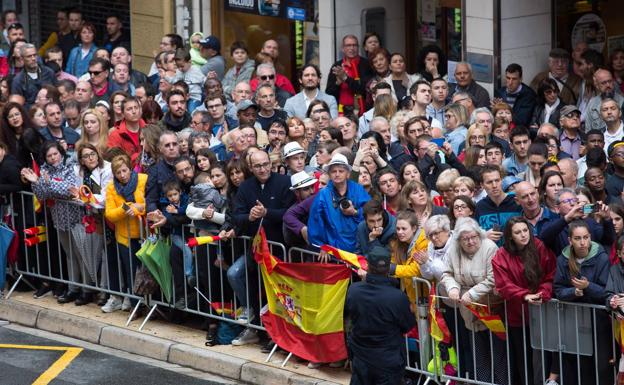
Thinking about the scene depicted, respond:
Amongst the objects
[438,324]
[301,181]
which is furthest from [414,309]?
[301,181]

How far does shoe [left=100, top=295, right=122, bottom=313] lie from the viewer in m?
15.9

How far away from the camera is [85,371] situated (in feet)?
46.3

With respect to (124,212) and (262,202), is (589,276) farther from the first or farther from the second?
(124,212)

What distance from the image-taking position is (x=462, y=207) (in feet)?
42.4

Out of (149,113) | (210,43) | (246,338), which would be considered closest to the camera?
(246,338)

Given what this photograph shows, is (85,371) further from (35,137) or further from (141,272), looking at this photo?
(35,137)

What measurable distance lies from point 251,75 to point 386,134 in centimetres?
461

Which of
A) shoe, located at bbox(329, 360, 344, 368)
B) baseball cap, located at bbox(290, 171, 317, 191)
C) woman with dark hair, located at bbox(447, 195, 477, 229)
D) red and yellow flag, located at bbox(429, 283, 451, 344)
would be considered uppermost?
baseball cap, located at bbox(290, 171, 317, 191)

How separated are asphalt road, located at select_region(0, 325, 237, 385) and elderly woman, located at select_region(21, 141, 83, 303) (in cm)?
112

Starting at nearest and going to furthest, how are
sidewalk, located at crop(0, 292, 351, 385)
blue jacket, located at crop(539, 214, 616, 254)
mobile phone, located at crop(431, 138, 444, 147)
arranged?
1. blue jacket, located at crop(539, 214, 616, 254)
2. sidewalk, located at crop(0, 292, 351, 385)
3. mobile phone, located at crop(431, 138, 444, 147)

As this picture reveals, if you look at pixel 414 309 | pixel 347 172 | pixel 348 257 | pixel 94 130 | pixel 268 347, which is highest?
pixel 94 130

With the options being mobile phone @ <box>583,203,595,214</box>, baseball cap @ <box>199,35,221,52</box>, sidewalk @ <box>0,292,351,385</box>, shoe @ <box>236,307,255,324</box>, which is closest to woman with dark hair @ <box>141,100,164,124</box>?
sidewalk @ <box>0,292,351,385</box>

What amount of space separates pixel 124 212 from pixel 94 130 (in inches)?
66.4

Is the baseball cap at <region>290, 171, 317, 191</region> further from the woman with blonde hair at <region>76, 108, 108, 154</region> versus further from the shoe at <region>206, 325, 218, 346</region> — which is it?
the woman with blonde hair at <region>76, 108, 108, 154</region>
